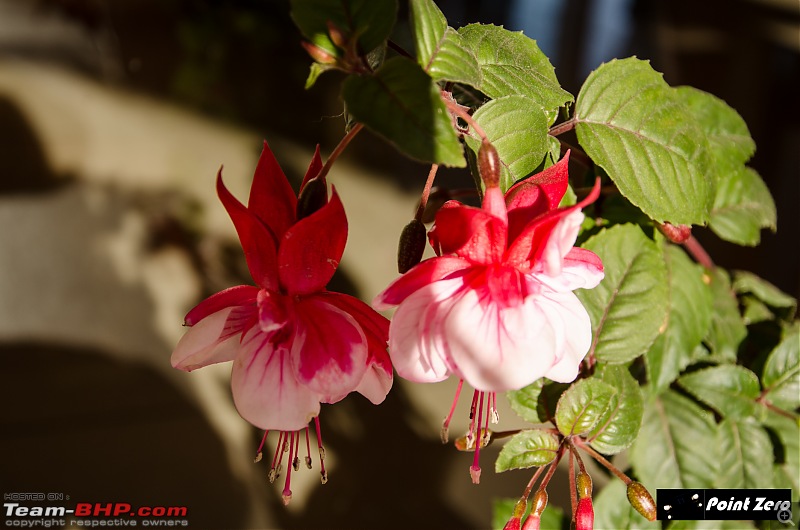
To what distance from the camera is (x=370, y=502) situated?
3.90 ft

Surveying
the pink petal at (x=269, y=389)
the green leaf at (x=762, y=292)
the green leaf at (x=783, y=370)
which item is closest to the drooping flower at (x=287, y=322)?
the pink petal at (x=269, y=389)

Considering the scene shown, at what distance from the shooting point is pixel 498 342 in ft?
1.08

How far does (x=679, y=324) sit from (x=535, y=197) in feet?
0.95

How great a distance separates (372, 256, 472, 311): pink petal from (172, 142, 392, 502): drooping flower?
0.03 m

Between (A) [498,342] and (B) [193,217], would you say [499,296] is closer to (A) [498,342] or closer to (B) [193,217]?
(A) [498,342]

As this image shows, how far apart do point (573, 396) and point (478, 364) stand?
0.20m

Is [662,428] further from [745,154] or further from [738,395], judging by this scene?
[745,154]

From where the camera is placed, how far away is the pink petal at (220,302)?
0.38 meters

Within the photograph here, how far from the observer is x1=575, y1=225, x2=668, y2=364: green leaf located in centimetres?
53

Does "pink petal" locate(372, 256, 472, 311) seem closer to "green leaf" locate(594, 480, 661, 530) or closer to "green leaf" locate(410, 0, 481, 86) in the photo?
"green leaf" locate(410, 0, 481, 86)

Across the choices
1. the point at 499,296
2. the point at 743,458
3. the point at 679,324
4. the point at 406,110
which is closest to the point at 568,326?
the point at 499,296

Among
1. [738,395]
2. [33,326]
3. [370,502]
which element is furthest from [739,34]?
[33,326]

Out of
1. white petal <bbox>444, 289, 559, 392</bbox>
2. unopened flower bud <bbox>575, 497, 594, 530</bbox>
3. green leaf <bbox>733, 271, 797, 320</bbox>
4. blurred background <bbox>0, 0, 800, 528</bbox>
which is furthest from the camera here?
blurred background <bbox>0, 0, 800, 528</bbox>

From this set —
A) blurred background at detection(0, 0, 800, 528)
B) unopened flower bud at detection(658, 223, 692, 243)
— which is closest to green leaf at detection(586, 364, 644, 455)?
unopened flower bud at detection(658, 223, 692, 243)
